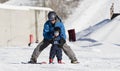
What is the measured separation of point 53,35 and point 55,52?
571mm

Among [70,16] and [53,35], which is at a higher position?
[53,35]

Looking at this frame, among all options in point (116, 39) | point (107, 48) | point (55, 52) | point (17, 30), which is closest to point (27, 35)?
point (17, 30)

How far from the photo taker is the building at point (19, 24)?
27609 millimetres

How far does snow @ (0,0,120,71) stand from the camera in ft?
34.9

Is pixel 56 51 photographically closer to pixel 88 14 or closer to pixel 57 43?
pixel 57 43

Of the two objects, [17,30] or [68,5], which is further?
[68,5]

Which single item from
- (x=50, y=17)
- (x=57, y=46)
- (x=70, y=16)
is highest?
(x=50, y=17)

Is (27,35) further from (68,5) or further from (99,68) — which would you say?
(68,5)

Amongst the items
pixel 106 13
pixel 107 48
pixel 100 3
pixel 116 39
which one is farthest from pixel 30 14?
pixel 100 3

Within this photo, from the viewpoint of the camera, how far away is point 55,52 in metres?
11.7

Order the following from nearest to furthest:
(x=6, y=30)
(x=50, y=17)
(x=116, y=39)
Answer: (x=50, y=17)
(x=116, y=39)
(x=6, y=30)

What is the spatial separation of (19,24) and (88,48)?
33.0ft

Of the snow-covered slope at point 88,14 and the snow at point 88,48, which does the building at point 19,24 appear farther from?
the snow-covered slope at point 88,14

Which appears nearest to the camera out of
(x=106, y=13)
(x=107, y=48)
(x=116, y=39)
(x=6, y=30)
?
(x=107, y=48)
